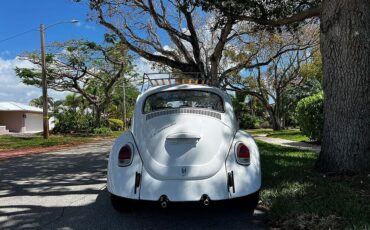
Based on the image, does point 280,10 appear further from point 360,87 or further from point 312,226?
point 312,226

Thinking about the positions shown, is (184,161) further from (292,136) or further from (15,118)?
(15,118)

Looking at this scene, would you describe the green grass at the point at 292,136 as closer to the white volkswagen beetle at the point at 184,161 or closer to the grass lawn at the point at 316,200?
the grass lawn at the point at 316,200

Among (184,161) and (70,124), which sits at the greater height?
(70,124)

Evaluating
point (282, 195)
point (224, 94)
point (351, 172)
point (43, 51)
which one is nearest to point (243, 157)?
point (282, 195)

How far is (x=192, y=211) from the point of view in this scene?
18.0 feet

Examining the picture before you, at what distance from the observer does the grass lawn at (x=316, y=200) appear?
4.41 meters

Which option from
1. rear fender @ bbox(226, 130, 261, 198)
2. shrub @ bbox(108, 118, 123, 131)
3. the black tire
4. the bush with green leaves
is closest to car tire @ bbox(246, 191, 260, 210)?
the black tire

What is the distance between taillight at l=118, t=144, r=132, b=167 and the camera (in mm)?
4980

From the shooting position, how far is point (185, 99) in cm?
630

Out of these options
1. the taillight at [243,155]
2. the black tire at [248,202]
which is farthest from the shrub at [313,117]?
the taillight at [243,155]

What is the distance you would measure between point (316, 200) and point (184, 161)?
1863mm

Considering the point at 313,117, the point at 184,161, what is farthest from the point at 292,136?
the point at 184,161

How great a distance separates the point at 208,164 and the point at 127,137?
1.25 meters

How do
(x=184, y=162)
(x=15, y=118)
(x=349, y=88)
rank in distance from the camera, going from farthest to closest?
(x=15, y=118) → (x=349, y=88) → (x=184, y=162)
